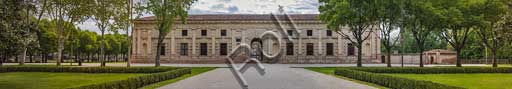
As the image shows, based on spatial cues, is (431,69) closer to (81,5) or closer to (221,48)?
(81,5)

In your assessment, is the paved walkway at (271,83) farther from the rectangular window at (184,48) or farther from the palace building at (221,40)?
the rectangular window at (184,48)

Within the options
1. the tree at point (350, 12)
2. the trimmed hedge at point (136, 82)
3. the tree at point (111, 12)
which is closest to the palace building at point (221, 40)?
the tree at point (111, 12)

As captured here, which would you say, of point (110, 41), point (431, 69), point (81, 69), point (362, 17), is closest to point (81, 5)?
point (81, 69)

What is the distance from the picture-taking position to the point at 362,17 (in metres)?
37.2

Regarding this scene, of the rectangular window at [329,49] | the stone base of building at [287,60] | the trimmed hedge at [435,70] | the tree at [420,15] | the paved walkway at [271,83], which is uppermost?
the tree at [420,15]

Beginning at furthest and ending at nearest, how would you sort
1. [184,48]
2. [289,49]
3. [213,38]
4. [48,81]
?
[289,49] → [184,48] → [213,38] → [48,81]

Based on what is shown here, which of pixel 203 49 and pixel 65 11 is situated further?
pixel 203 49

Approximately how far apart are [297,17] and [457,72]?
1408 inches

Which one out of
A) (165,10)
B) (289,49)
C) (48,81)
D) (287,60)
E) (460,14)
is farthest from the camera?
(289,49)

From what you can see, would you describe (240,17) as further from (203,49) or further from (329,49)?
(329,49)

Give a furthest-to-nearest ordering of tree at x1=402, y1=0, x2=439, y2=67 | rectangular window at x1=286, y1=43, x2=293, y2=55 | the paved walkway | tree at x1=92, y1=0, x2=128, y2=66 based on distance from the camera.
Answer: rectangular window at x1=286, y1=43, x2=293, y2=55, tree at x1=92, y1=0, x2=128, y2=66, tree at x1=402, y1=0, x2=439, y2=67, the paved walkway

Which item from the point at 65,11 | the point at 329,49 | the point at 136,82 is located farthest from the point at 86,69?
the point at 329,49

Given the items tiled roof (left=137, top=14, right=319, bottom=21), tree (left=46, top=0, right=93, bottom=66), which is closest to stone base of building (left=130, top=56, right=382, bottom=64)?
tiled roof (left=137, top=14, right=319, bottom=21)

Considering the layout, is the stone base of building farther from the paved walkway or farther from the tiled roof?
the paved walkway
